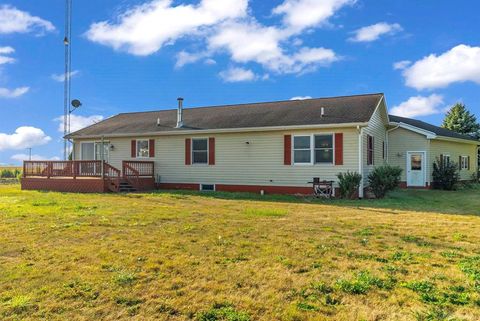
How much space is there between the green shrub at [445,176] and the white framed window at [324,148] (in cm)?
863

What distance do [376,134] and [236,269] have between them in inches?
555

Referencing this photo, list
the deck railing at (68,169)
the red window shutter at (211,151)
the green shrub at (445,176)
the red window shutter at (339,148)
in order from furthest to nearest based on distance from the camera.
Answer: the green shrub at (445,176)
the red window shutter at (211,151)
the deck railing at (68,169)
the red window shutter at (339,148)

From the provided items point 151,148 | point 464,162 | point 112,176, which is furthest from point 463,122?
point 112,176

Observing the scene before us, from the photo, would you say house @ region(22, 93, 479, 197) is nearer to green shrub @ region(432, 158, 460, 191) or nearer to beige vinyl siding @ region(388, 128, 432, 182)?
beige vinyl siding @ region(388, 128, 432, 182)

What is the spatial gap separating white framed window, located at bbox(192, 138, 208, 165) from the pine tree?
28376 mm

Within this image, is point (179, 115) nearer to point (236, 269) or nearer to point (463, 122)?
point (236, 269)

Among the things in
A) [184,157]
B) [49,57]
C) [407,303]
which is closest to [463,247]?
[407,303]

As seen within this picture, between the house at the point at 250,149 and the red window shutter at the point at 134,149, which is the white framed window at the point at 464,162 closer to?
the house at the point at 250,149

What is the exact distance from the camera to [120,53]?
699 inches

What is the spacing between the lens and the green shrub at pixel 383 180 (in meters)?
13.6

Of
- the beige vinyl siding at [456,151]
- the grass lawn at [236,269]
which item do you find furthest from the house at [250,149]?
the grass lawn at [236,269]

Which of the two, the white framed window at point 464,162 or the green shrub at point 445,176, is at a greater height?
the white framed window at point 464,162

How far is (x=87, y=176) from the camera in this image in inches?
654

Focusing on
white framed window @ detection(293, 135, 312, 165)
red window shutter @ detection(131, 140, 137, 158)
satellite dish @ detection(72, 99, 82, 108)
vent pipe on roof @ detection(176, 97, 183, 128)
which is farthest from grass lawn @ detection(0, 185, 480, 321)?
satellite dish @ detection(72, 99, 82, 108)
